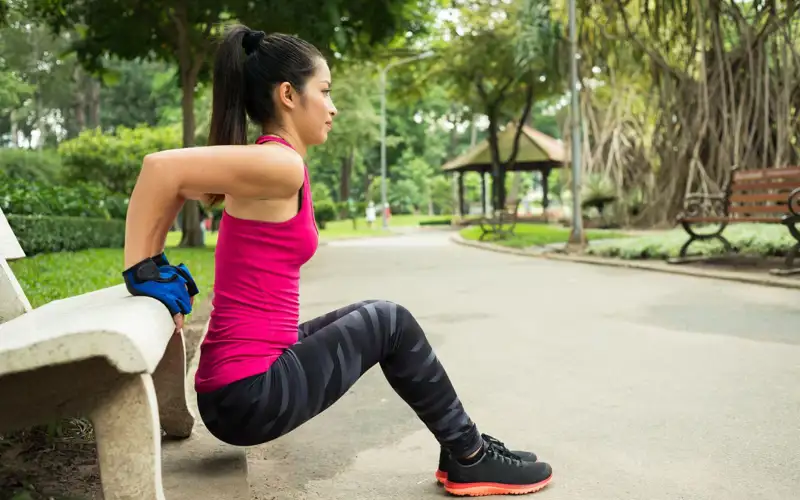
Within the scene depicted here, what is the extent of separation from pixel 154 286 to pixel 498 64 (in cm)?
2915

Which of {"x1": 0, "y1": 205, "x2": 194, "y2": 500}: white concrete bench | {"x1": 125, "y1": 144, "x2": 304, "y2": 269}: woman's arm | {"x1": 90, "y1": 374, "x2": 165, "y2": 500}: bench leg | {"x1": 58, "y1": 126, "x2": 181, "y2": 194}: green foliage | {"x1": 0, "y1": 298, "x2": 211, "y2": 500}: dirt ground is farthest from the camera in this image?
{"x1": 58, "y1": 126, "x2": 181, "y2": 194}: green foliage

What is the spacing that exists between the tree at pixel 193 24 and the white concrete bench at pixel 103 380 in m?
11.7

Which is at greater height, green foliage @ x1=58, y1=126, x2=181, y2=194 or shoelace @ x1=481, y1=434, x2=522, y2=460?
green foliage @ x1=58, y1=126, x2=181, y2=194

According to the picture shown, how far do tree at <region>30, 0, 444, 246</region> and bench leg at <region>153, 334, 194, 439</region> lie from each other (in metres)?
10.6

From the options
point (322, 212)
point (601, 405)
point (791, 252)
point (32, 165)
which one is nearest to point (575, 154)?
point (791, 252)

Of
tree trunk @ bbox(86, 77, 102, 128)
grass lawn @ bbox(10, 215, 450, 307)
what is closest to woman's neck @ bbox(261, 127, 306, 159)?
grass lawn @ bbox(10, 215, 450, 307)

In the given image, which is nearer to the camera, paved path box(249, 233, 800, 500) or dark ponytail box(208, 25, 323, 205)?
dark ponytail box(208, 25, 323, 205)

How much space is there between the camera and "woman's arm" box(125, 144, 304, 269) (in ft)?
7.23

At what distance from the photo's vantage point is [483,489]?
2.82 meters

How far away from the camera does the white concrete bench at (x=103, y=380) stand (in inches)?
65.0

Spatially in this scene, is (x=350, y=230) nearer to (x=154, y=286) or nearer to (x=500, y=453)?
(x=500, y=453)

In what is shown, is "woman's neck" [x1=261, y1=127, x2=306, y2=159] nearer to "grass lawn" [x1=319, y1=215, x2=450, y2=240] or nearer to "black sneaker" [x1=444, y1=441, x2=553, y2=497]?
"black sneaker" [x1=444, y1=441, x2=553, y2=497]

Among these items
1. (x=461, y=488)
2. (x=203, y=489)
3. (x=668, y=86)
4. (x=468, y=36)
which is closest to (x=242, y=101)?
(x=203, y=489)

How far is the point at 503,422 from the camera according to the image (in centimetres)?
388
